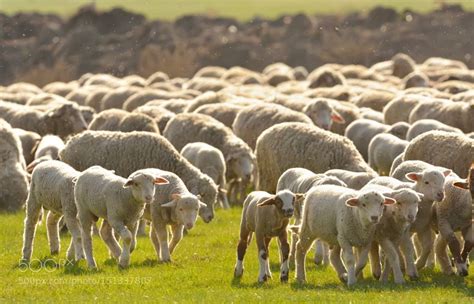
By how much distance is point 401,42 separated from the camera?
60531 millimetres

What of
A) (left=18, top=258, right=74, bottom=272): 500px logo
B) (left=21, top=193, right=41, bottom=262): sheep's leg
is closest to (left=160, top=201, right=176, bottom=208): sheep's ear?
(left=18, top=258, right=74, bottom=272): 500px logo

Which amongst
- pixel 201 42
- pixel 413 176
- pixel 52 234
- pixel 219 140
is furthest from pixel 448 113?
pixel 201 42

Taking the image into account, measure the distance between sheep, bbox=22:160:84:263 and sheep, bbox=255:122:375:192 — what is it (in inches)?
161

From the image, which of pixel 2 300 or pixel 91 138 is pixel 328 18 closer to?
pixel 91 138

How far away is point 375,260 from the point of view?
1431cm

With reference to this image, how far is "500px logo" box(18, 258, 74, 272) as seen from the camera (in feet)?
49.5

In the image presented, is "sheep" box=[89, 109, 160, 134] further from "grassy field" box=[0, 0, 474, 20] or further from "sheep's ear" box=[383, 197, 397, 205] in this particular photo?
"grassy field" box=[0, 0, 474, 20]

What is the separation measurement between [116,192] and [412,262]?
359 cm

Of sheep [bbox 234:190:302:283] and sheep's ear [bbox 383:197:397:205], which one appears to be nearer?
sheep's ear [bbox 383:197:397:205]

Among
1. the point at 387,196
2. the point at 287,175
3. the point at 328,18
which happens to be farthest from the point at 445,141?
the point at 328,18

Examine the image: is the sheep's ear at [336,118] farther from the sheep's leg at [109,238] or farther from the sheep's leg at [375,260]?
the sheep's leg at [375,260]

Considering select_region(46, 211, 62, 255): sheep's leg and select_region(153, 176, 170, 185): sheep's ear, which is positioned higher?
select_region(153, 176, 170, 185): sheep's ear

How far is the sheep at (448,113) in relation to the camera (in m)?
22.1

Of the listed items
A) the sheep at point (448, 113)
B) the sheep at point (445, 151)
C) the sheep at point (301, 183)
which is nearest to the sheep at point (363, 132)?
the sheep at point (448, 113)
